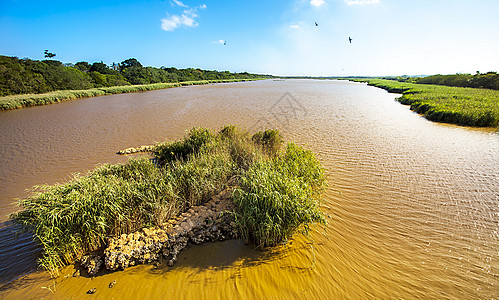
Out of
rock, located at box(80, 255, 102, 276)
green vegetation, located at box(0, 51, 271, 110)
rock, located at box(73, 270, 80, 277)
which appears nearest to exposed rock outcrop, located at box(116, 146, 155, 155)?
rock, located at box(80, 255, 102, 276)

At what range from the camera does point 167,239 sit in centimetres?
405

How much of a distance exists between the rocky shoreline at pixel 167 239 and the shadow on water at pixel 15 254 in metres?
1.20

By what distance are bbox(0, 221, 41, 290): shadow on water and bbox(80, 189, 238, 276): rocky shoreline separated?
120 centimetres

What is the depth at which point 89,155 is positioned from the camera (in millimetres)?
10125

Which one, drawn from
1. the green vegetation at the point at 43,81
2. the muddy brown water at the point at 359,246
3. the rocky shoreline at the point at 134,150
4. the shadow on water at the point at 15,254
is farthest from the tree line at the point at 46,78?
the shadow on water at the point at 15,254

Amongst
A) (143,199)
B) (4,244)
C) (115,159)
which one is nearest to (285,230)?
(143,199)

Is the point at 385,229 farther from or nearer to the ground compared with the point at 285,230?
nearer to the ground

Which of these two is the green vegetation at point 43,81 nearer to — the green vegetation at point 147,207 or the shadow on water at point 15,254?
Answer: the shadow on water at point 15,254

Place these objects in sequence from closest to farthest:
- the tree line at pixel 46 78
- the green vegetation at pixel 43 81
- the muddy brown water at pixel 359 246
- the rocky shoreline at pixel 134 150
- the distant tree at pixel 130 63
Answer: the muddy brown water at pixel 359 246 → the rocky shoreline at pixel 134 150 → the green vegetation at pixel 43 81 → the tree line at pixel 46 78 → the distant tree at pixel 130 63

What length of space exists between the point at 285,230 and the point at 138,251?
288cm

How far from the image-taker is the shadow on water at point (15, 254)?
3671mm

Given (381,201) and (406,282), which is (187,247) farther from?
(381,201)

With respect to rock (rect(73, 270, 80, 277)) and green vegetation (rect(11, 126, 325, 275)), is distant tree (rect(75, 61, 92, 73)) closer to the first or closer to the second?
green vegetation (rect(11, 126, 325, 275))

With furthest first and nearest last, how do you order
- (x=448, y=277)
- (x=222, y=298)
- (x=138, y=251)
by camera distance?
(x=138, y=251)
(x=448, y=277)
(x=222, y=298)
